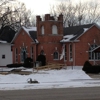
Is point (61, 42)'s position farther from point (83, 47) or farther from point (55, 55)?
point (83, 47)

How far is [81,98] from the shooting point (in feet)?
60.0

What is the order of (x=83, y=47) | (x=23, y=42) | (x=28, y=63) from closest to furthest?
1. (x=83, y=47)
2. (x=28, y=63)
3. (x=23, y=42)

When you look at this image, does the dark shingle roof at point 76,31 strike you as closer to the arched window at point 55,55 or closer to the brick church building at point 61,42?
the brick church building at point 61,42

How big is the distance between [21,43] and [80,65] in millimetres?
12545

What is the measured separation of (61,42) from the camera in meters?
56.5

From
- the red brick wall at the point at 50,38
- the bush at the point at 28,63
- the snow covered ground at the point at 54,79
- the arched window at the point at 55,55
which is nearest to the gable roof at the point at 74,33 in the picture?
the red brick wall at the point at 50,38

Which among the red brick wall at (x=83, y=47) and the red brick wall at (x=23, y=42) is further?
the red brick wall at (x=23, y=42)

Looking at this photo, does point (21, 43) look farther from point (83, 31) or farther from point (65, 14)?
point (65, 14)

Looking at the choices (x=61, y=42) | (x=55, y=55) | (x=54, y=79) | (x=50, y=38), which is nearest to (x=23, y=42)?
(x=50, y=38)

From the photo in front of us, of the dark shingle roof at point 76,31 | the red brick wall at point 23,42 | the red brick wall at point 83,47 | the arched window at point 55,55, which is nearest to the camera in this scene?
the red brick wall at point 83,47

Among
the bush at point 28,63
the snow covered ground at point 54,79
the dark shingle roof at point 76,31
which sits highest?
the dark shingle roof at point 76,31

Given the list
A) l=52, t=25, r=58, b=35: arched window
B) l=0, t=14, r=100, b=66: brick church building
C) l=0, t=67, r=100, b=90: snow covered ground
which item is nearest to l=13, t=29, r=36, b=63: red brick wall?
l=0, t=14, r=100, b=66: brick church building

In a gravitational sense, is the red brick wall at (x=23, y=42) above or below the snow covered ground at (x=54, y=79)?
above

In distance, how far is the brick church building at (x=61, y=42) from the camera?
2138 inches
